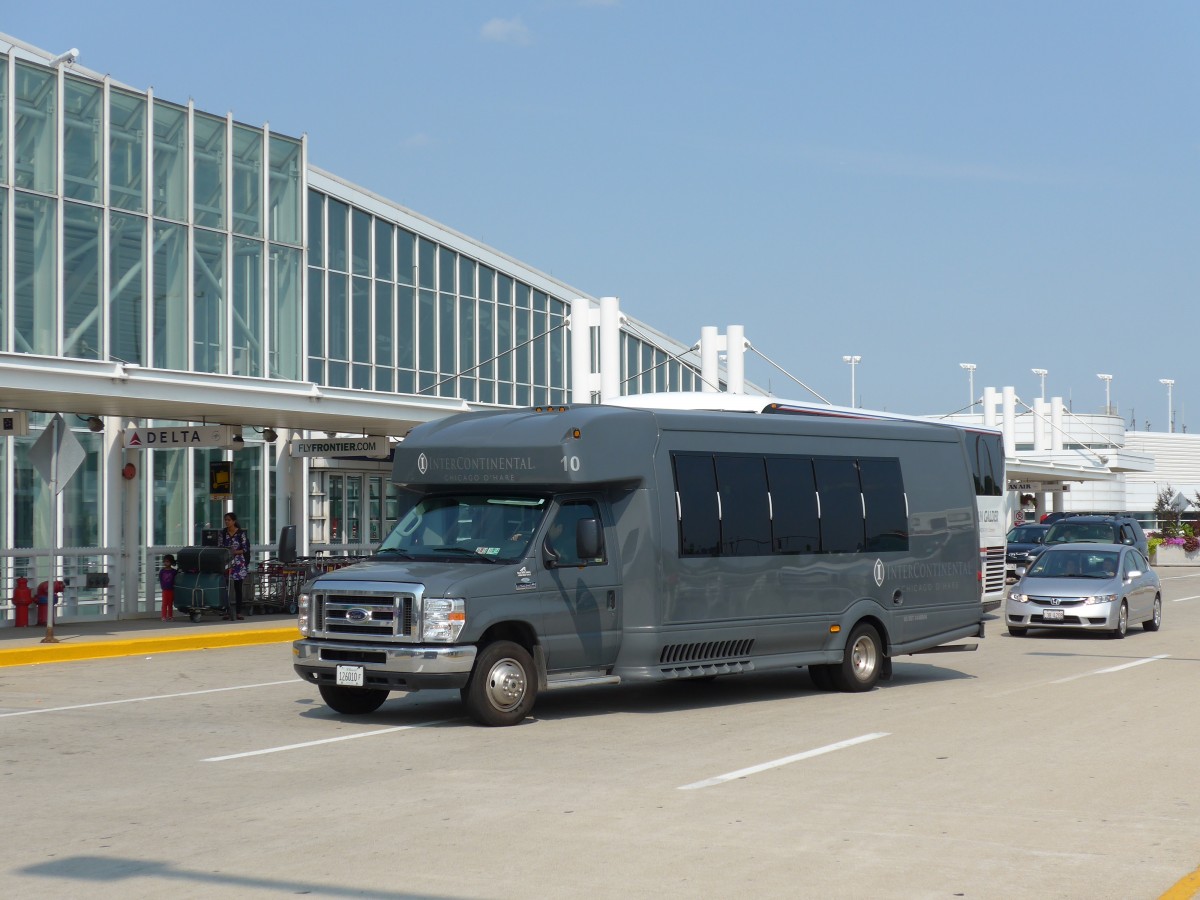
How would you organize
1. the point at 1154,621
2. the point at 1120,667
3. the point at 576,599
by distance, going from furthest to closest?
the point at 1154,621 < the point at 1120,667 < the point at 576,599

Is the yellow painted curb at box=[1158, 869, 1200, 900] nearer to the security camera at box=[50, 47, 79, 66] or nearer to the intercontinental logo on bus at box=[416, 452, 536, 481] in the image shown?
the intercontinental logo on bus at box=[416, 452, 536, 481]

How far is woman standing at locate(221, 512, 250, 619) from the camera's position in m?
25.5

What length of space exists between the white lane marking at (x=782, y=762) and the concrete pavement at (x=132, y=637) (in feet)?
37.9

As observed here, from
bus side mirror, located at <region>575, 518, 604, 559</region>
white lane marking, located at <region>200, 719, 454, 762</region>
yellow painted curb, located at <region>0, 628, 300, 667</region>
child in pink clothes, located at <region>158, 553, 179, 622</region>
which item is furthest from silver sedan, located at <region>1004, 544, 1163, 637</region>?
child in pink clothes, located at <region>158, 553, 179, 622</region>

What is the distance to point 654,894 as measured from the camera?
675 centimetres

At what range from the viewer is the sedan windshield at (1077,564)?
77.7 feet

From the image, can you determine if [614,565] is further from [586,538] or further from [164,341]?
[164,341]

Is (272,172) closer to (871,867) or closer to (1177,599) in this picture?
(1177,599)

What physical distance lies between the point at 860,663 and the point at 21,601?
13.8 m

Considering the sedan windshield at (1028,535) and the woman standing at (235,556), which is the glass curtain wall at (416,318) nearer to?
the woman standing at (235,556)

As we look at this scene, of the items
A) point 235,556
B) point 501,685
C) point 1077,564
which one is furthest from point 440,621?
point 1077,564

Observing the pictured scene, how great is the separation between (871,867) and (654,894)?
120cm

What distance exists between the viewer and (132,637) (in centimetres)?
2131

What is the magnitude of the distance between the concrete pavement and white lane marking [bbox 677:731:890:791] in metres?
11.6
